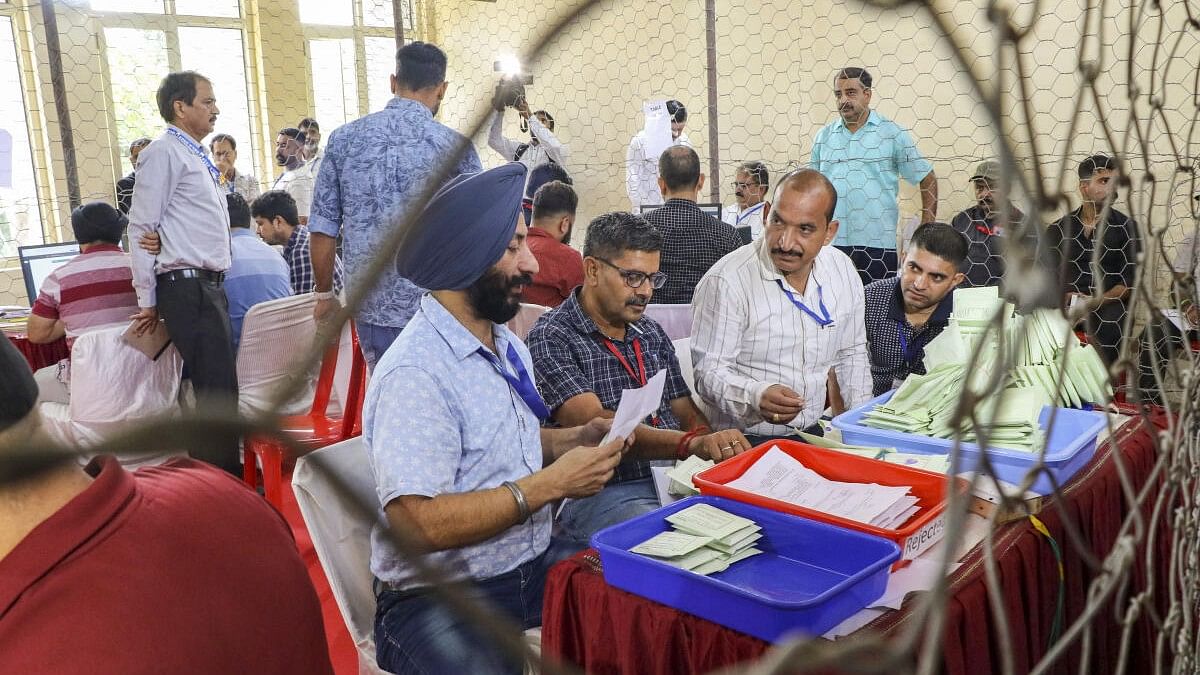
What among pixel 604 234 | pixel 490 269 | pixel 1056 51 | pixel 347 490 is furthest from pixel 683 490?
pixel 1056 51

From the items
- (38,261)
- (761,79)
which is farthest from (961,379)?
(761,79)

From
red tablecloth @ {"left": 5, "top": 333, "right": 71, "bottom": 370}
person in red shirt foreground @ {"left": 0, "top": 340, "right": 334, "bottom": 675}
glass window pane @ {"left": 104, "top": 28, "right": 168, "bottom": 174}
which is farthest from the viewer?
glass window pane @ {"left": 104, "top": 28, "right": 168, "bottom": 174}

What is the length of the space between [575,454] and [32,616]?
0.85 m

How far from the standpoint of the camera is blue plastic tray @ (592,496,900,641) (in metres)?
1.00

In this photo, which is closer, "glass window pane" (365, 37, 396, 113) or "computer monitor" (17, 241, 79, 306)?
"computer monitor" (17, 241, 79, 306)

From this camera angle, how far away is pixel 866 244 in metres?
3.72

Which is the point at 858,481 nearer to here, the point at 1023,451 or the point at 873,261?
the point at 1023,451

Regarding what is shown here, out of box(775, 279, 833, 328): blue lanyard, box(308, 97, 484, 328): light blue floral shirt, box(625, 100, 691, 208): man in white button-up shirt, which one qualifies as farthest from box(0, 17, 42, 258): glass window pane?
box(775, 279, 833, 328): blue lanyard

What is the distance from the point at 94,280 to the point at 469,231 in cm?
197

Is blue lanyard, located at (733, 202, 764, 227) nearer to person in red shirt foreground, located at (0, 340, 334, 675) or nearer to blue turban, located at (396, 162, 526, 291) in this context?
blue turban, located at (396, 162, 526, 291)

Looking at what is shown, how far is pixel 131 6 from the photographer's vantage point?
19.7 feet

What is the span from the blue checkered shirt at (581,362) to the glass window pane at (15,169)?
15.5 ft

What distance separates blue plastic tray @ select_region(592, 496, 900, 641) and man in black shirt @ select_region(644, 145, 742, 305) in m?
1.82

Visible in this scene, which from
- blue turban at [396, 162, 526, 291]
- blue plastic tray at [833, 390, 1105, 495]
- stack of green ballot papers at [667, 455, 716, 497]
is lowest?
stack of green ballot papers at [667, 455, 716, 497]
